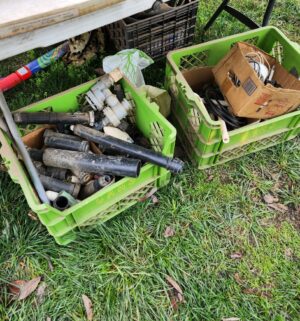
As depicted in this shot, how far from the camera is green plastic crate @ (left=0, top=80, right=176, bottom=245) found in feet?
4.74

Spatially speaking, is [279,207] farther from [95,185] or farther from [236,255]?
[95,185]

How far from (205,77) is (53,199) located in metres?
1.35

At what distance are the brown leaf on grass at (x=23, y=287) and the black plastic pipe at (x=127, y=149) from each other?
779 mm

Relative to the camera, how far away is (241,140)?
6.17 feet

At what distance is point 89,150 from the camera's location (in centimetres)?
177

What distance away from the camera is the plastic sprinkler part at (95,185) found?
1.60 metres

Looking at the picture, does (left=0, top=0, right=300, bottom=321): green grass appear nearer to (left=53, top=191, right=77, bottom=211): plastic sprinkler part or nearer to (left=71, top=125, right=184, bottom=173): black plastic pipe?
(left=53, top=191, right=77, bottom=211): plastic sprinkler part

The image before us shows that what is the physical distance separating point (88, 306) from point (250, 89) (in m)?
1.42

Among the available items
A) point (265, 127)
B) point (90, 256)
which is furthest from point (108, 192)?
point (265, 127)

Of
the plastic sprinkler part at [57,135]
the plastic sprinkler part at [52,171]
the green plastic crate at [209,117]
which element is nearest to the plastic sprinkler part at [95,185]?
the plastic sprinkler part at [52,171]

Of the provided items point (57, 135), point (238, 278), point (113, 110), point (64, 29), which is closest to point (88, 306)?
point (238, 278)

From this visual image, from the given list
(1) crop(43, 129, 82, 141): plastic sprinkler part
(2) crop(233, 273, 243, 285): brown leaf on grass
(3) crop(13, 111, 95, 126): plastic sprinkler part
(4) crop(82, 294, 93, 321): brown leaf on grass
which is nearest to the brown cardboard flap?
(3) crop(13, 111, 95, 126): plastic sprinkler part

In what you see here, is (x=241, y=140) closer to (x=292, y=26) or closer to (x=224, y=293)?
(x=224, y=293)

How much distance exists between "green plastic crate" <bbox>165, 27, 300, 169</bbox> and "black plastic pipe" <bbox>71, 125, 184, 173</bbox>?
11.4 inches
